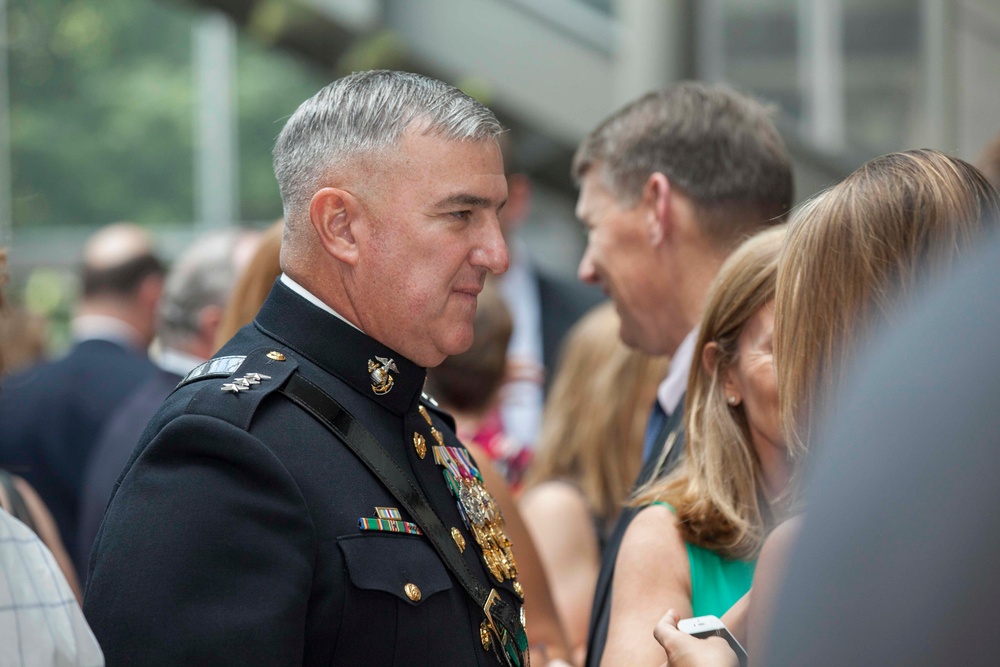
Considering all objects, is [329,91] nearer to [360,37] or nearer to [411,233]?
[411,233]

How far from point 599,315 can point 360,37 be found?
10.8 feet

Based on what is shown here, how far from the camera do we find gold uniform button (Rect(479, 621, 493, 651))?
1.72 metres

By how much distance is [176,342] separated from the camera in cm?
371

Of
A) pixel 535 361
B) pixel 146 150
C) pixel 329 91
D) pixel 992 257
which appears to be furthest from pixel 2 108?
pixel 992 257

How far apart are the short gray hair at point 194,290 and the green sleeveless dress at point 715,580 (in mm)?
2125

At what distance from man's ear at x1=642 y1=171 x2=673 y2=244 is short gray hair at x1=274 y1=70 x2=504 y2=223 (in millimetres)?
740

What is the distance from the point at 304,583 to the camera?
1.51 metres

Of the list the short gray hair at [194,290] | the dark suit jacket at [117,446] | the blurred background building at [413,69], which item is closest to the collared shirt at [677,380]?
the blurred background building at [413,69]

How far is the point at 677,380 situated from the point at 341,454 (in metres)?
0.97

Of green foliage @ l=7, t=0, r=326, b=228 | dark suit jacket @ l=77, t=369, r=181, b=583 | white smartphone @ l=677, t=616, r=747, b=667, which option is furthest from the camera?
green foliage @ l=7, t=0, r=326, b=228

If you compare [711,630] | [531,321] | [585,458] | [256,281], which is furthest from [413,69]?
[711,630]

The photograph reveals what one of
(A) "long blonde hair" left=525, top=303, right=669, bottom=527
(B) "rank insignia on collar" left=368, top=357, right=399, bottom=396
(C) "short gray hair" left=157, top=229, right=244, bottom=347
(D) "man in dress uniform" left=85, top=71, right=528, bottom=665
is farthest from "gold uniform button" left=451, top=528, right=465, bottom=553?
(C) "short gray hair" left=157, top=229, right=244, bottom=347

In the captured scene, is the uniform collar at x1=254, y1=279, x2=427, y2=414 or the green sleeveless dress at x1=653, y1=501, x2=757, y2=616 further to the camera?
the green sleeveless dress at x1=653, y1=501, x2=757, y2=616

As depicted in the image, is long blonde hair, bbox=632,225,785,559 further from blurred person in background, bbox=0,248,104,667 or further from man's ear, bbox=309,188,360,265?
blurred person in background, bbox=0,248,104,667
